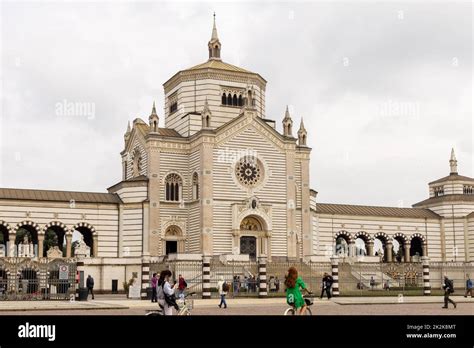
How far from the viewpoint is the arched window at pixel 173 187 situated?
5519 centimetres

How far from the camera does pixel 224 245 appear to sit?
53562 millimetres

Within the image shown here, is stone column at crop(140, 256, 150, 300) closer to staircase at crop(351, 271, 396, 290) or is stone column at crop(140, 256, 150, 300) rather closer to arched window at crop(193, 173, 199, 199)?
staircase at crop(351, 271, 396, 290)

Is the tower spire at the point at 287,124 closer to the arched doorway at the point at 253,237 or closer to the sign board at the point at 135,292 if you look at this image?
the arched doorway at the point at 253,237

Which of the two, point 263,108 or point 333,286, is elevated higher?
point 263,108

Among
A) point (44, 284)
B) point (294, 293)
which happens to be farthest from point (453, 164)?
point (294, 293)

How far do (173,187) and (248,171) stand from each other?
594cm

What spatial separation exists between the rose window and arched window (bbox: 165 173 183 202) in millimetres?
4557

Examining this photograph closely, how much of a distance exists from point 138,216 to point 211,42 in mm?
18102

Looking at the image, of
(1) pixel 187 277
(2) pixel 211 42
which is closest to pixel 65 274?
(1) pixel 187 277

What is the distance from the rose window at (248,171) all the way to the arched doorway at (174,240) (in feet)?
20.3

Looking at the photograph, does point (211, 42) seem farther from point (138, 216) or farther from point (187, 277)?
point (187, 277)

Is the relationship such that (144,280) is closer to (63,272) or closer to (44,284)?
(63,272)

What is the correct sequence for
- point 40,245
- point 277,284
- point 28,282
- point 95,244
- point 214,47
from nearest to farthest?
point 28,282
point 277,284
point 40,245
point 95,244
point 214,47

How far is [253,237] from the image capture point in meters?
55.4
